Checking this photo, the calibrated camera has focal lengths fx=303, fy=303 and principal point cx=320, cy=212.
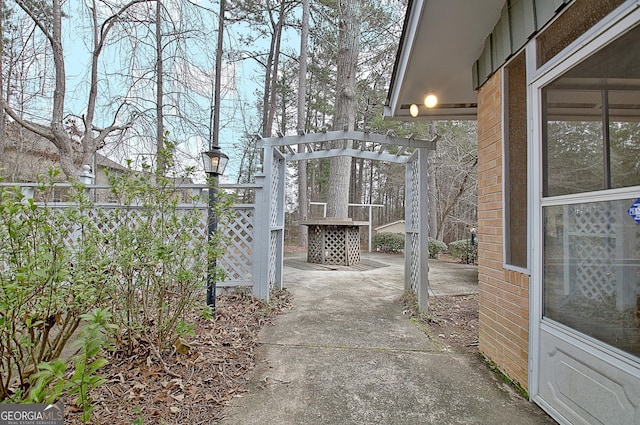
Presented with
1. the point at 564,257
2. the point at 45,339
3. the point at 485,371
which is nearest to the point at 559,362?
the point at 564,257

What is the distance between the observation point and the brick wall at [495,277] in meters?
2.03

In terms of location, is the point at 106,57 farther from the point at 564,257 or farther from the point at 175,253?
the point at 564,257

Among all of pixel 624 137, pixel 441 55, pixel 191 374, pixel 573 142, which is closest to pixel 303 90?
pixel 441 55

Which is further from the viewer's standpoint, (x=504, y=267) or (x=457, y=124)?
(x=457, y=124)

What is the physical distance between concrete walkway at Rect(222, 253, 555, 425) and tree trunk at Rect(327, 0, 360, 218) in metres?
4.37

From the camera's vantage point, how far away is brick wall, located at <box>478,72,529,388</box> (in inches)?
79.7

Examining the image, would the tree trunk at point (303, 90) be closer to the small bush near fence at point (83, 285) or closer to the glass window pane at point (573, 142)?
the small bush near fence at point (83, 285)

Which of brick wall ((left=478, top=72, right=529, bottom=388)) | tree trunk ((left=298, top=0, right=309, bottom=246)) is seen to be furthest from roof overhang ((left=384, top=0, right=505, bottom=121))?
tree trunk ((left=298, top=0, right=309, bottom=246))

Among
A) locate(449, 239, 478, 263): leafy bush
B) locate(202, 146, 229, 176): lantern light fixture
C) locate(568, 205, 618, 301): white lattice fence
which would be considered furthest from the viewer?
locate(449, 239, 478, 263): leafy bush

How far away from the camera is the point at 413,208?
434 cm

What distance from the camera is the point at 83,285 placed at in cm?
161

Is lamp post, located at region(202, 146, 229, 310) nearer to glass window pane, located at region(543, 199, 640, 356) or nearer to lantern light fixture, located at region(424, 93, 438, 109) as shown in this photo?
lantern light fixture, located at region(424, 93, 438, 109)

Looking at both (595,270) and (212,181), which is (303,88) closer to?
(212,181)

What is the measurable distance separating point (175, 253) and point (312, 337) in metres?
1.52
